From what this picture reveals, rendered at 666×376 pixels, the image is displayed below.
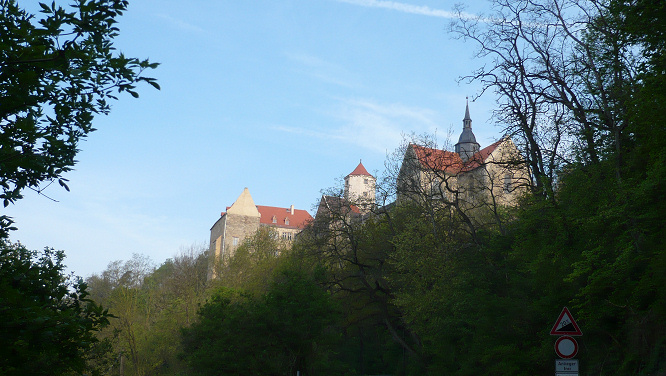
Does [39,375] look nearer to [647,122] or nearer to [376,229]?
[647,122]

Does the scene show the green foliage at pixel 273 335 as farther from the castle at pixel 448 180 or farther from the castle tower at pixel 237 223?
the castle tower at pixel 237 223

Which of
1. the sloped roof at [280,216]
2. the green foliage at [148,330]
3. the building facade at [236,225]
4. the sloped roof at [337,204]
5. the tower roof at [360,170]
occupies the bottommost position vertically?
the green foliage at [148,330]

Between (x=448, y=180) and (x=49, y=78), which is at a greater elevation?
(x=448, y=180)

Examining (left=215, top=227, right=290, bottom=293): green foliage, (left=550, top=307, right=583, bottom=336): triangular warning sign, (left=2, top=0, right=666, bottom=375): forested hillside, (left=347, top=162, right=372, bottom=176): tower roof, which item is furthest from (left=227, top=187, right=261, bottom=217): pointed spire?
(left=550, top=307, right=583, bottom=336): triangular warning sign

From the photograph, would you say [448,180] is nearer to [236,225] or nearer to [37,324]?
[37,324]

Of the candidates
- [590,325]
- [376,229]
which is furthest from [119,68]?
[376,229]

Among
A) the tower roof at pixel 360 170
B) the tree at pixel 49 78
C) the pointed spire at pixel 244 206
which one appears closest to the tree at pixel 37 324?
the tree at pixel 49 78

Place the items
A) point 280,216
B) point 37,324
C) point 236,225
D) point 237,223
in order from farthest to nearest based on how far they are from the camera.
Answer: point 280,216 → point 237,223 → point 236,225 → point 37,324

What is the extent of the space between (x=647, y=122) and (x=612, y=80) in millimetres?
7007

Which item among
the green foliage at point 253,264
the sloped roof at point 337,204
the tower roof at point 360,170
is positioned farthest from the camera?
the tower roof at point 360,170

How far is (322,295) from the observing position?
29.2 meters

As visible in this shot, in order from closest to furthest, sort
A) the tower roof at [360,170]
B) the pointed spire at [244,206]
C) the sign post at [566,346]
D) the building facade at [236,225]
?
the sign post at [566,346], the building facade at [236,225], the pointed spire at [244,206], the tower roof at [360,170]

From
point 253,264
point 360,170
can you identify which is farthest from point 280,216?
point 253,264

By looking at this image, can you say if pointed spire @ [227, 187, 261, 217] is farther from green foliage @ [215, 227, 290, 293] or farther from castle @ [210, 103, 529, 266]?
castle @ [210, 103, 529, 266]
